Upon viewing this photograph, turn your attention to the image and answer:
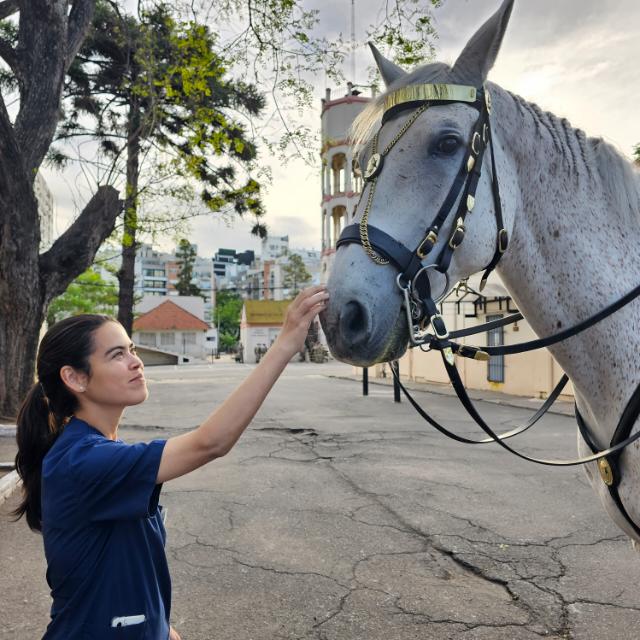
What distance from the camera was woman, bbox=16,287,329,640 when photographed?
1.31m

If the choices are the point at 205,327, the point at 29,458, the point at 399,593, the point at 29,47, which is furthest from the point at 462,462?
the point at 205,327

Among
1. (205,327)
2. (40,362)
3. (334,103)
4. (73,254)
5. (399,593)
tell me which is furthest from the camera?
(205,327)

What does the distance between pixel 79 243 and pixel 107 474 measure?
8210 millimetres

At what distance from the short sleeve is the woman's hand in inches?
17.4

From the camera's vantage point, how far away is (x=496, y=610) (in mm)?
2926

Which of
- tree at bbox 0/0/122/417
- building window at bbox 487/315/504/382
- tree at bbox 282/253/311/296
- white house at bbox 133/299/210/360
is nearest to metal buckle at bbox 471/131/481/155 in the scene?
tree at bbox 0/0/122/417

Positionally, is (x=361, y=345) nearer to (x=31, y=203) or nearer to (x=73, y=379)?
(x=73, y=379)

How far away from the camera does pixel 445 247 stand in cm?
170

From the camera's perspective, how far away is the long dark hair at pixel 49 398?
1.46m

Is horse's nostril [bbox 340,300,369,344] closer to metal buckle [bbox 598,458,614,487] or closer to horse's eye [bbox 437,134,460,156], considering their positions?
horse's eye [bbox 437,134,460,156]

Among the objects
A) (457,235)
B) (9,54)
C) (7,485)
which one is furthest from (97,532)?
(9,54)

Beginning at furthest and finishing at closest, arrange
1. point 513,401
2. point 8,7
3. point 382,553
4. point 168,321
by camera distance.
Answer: point 168,321, point 513,401, point 8,7, point 382,553

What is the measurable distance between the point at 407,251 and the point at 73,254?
26.9 feet

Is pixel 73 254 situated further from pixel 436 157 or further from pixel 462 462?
pixel 436 157
